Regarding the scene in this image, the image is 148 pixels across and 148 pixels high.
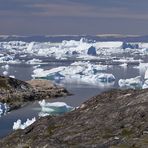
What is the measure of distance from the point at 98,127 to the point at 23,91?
72.9 m

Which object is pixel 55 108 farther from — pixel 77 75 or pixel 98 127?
pixel 77 75

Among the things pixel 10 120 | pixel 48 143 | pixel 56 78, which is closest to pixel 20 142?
pixel 48 143

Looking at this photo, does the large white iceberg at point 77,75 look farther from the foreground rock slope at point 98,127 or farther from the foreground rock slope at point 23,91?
the foreground rock slope at point 98,127

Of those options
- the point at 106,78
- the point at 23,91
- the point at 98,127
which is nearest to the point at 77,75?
the point at 106,78

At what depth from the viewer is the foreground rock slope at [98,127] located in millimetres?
22656

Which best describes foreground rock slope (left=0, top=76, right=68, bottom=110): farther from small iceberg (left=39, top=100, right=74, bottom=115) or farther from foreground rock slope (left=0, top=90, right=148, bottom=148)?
foreground rock slope (left=0, top=90, right=148, bottom=148)

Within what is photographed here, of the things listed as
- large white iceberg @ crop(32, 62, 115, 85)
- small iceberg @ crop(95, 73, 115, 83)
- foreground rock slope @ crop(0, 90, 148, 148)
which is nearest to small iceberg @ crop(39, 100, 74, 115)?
foreground rock slope @ crop(0, 90, 148, 148)

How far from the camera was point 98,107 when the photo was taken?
29.9 m

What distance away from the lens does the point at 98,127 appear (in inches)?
1001

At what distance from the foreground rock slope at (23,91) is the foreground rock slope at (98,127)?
57.8m

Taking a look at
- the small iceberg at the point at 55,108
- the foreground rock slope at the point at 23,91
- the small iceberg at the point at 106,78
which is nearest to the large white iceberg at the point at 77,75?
the small iceberg at the point at 106,78

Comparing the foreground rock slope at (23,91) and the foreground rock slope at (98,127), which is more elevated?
the foreground rock slope at (98,127)

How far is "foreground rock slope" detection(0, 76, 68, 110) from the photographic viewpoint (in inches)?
3578

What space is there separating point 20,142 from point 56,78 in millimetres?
107121
